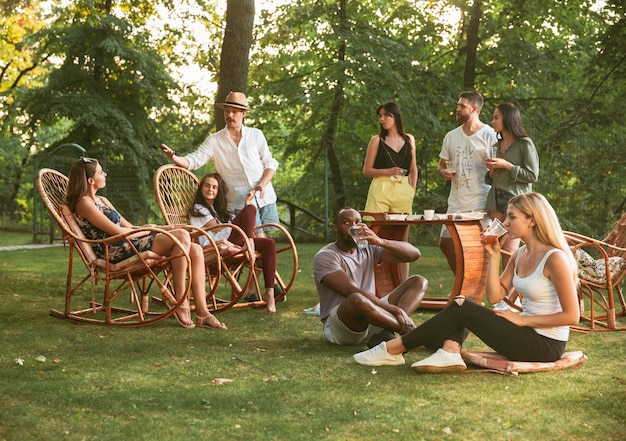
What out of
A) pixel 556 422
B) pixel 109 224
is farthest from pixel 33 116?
pixel 556 422

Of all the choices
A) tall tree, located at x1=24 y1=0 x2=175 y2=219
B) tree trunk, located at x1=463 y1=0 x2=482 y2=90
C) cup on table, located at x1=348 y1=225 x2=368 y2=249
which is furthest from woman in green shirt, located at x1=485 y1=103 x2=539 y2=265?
tall tree, located at x1=24 y1=0 x2=175 y2=219

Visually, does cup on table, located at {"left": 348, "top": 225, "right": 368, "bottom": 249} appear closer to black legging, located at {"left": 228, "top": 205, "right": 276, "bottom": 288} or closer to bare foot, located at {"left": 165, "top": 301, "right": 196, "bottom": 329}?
bare foot, located at {"left": 165, "top": 301, "right": 196, "bottom": 329}

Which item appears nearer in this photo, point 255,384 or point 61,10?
point 255,384

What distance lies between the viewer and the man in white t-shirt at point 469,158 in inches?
264

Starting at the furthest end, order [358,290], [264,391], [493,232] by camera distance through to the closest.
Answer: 1. [358,290]
2. [493,232]
3. [264,391]

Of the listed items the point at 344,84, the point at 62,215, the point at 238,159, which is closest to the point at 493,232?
the point at 62,215

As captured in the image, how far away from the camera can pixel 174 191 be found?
7.23 meters

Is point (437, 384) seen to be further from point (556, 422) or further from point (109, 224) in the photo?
point (109, 224)

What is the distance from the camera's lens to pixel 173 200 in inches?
283

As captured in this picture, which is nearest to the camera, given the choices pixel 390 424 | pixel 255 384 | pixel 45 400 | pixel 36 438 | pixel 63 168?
pixel 36 438

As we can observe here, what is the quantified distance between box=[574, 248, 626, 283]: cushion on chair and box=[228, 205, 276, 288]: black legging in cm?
232

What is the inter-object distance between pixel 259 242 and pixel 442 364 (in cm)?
275

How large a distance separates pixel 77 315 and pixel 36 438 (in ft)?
10.5

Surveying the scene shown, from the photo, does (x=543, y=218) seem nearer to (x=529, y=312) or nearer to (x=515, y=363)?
(x=529, y=312)
